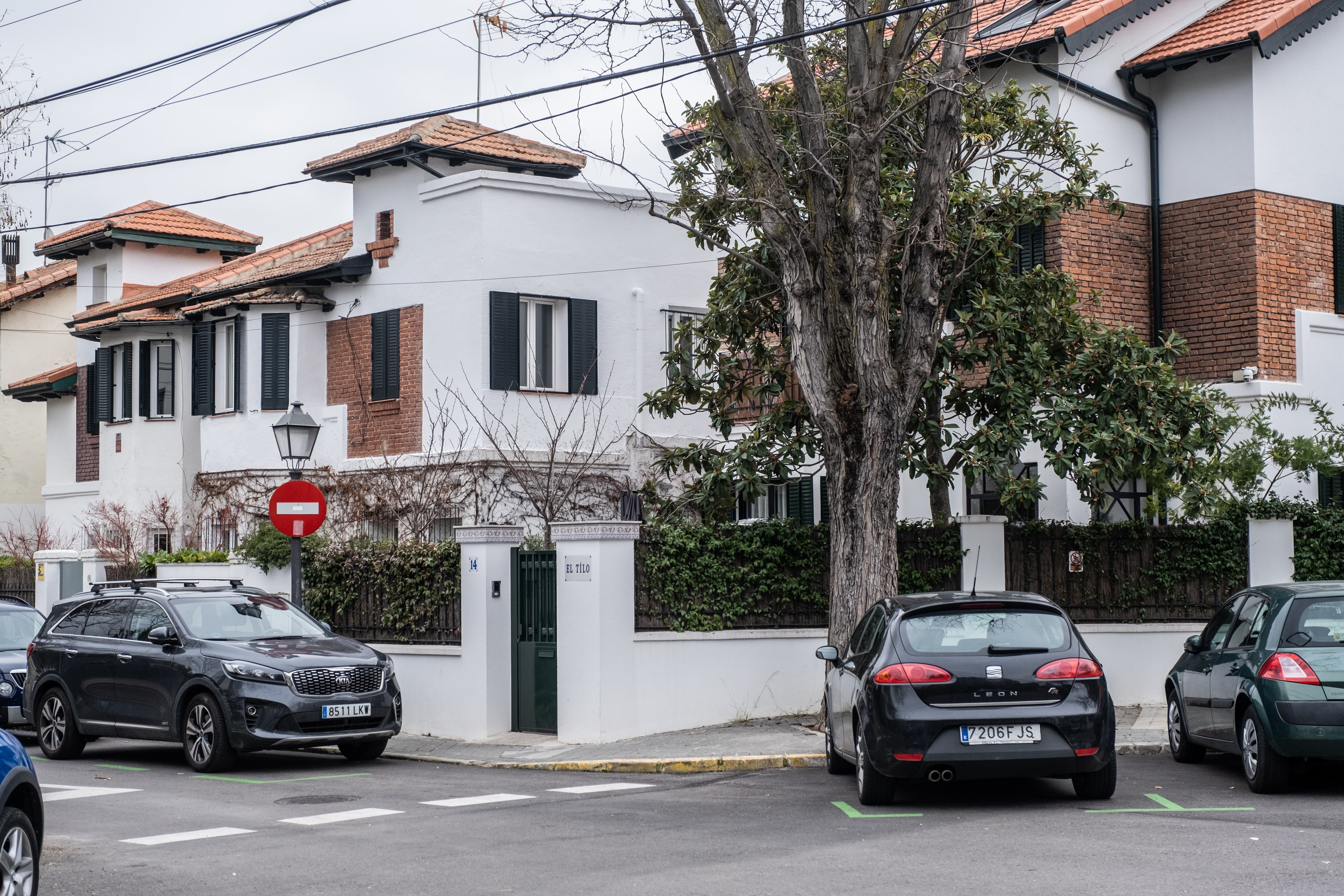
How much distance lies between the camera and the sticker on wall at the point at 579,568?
15766 mm

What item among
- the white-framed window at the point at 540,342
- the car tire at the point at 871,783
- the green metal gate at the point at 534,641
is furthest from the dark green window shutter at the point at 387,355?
the car tire at the point at 871,783

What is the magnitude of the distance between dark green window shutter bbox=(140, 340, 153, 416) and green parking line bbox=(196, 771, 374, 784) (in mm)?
19706

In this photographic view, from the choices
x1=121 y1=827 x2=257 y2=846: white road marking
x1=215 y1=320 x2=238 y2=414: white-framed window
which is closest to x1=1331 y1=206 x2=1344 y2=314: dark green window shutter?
x1=121 y1=827 x2=257 y2=846: white road marking

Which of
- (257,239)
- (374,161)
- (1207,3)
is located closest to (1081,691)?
(1207,3)

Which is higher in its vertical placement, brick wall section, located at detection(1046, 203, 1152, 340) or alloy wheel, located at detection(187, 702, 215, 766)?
brick wall section, located at detection(1046, 203, 1152, 340)

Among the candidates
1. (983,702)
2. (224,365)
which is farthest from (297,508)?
(224,365)

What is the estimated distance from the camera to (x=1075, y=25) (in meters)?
19.8

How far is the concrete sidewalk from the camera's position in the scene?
551 inches

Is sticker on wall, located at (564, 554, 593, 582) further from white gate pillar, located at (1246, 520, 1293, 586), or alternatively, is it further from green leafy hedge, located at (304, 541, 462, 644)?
white gate pillar, located at (1246, 520, 1293, 586)

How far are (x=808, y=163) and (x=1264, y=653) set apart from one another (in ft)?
22.2

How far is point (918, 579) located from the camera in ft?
57.4

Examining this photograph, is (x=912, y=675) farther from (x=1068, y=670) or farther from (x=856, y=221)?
(x=856, y=221)

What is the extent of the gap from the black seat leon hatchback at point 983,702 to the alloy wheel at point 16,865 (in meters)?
5.77

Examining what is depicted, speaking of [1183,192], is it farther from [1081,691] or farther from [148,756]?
[148,756]
